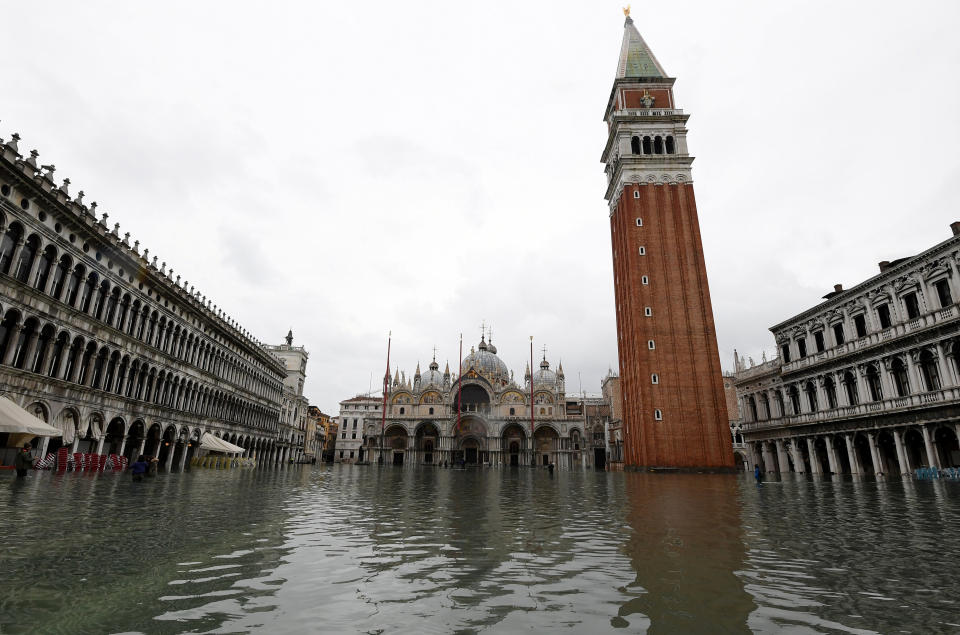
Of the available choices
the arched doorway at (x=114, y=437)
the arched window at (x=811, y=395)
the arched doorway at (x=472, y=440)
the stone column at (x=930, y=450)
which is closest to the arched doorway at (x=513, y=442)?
the arched doorway at (x=472, y=440)

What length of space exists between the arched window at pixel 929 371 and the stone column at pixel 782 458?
13714 millimetres

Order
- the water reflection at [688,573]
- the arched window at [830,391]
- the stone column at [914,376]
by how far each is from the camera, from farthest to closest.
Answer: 1. the arched window at [830,391]
2. the stone column at [914,376]
3. the water reflection at [688,573]

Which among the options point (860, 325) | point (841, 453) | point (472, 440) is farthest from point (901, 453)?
point (472, 440)

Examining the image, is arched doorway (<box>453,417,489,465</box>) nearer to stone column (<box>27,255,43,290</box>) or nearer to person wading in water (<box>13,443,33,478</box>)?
stone column (<box>27,255,43,290</box>)

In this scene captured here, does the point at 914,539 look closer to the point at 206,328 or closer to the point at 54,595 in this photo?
the point at 54,595

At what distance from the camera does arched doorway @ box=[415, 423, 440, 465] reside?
7994 centimetres

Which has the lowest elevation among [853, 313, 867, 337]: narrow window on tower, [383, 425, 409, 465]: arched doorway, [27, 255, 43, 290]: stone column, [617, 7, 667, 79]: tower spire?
[383, 425, 409, 465]: arched doorway

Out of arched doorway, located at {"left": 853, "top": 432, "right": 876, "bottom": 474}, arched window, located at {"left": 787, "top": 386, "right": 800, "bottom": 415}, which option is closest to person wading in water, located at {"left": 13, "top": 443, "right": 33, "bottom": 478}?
arched doorway, located at {"left": 853, "top": 432, "right": 876, "bottom": 474}

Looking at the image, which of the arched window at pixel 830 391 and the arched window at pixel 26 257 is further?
the arched window at pixel 830 391

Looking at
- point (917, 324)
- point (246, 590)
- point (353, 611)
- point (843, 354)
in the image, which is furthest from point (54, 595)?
point (843, 354)

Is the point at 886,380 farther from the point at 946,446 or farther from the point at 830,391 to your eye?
the point at 830,391

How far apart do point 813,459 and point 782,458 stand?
442 centimetres

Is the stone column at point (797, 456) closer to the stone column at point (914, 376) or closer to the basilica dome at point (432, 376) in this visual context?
the stone column at point (914, 376)

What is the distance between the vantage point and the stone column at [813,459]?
3606cm
